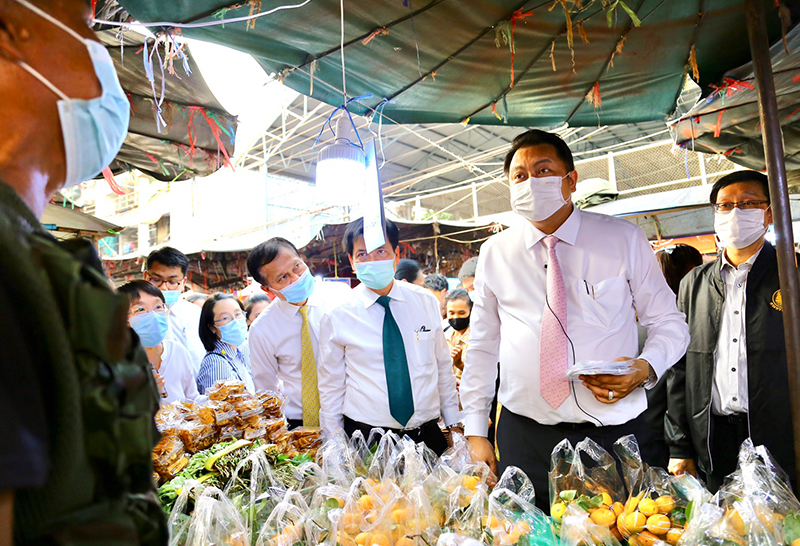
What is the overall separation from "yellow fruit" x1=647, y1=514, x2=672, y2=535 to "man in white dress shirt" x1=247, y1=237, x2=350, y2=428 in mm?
1911

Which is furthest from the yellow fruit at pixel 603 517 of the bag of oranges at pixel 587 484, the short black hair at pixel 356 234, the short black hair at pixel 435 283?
the short black hair at pixel 435 283

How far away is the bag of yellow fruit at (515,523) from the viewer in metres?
1.19

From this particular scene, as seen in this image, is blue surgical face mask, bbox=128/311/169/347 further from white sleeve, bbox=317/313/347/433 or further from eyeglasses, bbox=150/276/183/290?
white sleeve, bbox=317/313/347/433

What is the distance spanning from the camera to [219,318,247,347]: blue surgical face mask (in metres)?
3.26

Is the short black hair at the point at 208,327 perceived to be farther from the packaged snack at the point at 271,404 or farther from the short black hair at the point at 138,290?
the packaged snack at the point at 271,404

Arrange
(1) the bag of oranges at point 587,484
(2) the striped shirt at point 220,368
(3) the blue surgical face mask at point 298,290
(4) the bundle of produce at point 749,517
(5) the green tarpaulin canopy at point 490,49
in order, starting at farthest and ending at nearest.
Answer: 1. (2) the striped shirt at point 220,368
2. (3) the blue surgical face mask at point 298,290
3. (5) the green tarpaulin canopy at point 490,49
4. (1) the bag of oranges at point 587,484
5. (4) the bundle of produce at point 749,517

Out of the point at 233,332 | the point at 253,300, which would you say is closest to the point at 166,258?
the point at 233,332

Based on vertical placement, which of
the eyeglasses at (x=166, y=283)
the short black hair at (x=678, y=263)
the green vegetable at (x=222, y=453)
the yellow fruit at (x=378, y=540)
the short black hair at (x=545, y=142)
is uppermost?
the short black hair at (x=545, y=142)

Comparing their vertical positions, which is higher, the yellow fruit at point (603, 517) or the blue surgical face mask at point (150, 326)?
the blue surgical face mask at point (150, 326)

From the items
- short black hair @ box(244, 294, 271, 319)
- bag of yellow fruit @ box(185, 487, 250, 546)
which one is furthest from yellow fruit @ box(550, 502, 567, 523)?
short black hair @ box(244, 294, 271, 319)

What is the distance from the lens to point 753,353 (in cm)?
221

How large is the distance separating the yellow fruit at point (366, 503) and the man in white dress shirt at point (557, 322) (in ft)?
2.39

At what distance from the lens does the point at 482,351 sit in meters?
2.14

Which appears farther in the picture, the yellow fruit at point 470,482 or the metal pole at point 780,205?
the metal pole at point 780,205
